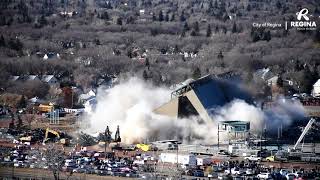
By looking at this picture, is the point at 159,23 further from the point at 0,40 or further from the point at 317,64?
the point at 317,64

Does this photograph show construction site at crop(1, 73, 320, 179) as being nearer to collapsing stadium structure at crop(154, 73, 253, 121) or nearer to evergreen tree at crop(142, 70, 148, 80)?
collapsing stadium structure at crop(154, 73, 253, 121)

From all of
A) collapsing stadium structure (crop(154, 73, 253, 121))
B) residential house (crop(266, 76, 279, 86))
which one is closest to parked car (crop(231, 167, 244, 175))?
collapsing stadium structure (crop(154, 73, 253, 121))

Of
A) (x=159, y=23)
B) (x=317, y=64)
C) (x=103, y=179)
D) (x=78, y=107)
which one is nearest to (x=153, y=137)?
(x=103, y=179)

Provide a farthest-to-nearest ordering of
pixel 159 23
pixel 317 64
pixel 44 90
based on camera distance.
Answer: pixel 159 23, pixel 317 64, pixel 44 90

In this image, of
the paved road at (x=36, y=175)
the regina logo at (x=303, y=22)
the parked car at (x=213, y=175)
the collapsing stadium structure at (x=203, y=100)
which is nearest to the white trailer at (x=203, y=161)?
the parked car at (x=213, y=175)

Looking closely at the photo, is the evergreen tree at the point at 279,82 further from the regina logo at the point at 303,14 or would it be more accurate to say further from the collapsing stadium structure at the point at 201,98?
the regina logo at the point at 303,14

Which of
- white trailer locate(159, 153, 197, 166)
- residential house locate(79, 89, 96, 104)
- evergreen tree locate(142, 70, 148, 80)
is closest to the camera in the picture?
white trailer locate(159, 153, 197, 166)

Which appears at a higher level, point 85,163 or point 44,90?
point 44,90
